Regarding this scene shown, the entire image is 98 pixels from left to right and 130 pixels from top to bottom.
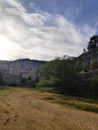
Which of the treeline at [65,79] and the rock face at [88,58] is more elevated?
the rock face at [88,58]

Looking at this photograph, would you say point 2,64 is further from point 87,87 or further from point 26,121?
point 26,121

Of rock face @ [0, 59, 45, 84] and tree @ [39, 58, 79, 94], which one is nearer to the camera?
tree @ [39, 58, 79, 94]

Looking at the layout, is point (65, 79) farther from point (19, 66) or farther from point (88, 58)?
point (19, 66)

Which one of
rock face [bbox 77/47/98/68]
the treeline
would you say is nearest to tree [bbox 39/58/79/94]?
the treeline

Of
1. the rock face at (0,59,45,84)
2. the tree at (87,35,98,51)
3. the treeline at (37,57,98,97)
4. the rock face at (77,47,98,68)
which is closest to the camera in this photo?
the treeline at (37,57,98,97)

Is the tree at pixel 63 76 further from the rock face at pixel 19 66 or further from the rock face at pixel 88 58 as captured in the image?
the rock face at pixel 19 66

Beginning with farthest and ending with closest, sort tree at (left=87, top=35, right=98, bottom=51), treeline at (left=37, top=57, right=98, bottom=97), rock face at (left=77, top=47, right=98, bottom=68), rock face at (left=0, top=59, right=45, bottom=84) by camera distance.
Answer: rock face at (left=0, top=59, right=45, bottom=84)
tree at (left=87, top=35, right=98, bottom=51)
rock face at (left=77, top=47, right=98, bottom=68)
treeline at (left=37, top=57, right=98, bottom=97)

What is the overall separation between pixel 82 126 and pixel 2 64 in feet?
550

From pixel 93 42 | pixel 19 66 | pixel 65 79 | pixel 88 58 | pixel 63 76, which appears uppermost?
pixel 93 42

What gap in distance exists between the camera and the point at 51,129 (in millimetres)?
15453

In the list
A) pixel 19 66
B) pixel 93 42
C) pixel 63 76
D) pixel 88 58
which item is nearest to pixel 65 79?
pixel 63 76

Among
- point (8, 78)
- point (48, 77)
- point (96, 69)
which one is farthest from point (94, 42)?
point (8, 78)

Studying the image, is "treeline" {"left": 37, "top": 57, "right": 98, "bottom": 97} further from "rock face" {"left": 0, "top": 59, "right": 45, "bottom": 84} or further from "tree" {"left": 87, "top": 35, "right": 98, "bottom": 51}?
"rock face" {"left": 0, "top": 59, "right": 45, "bottom": 84}

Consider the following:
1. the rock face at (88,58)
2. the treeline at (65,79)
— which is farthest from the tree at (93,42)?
the treeline at (65,79)
